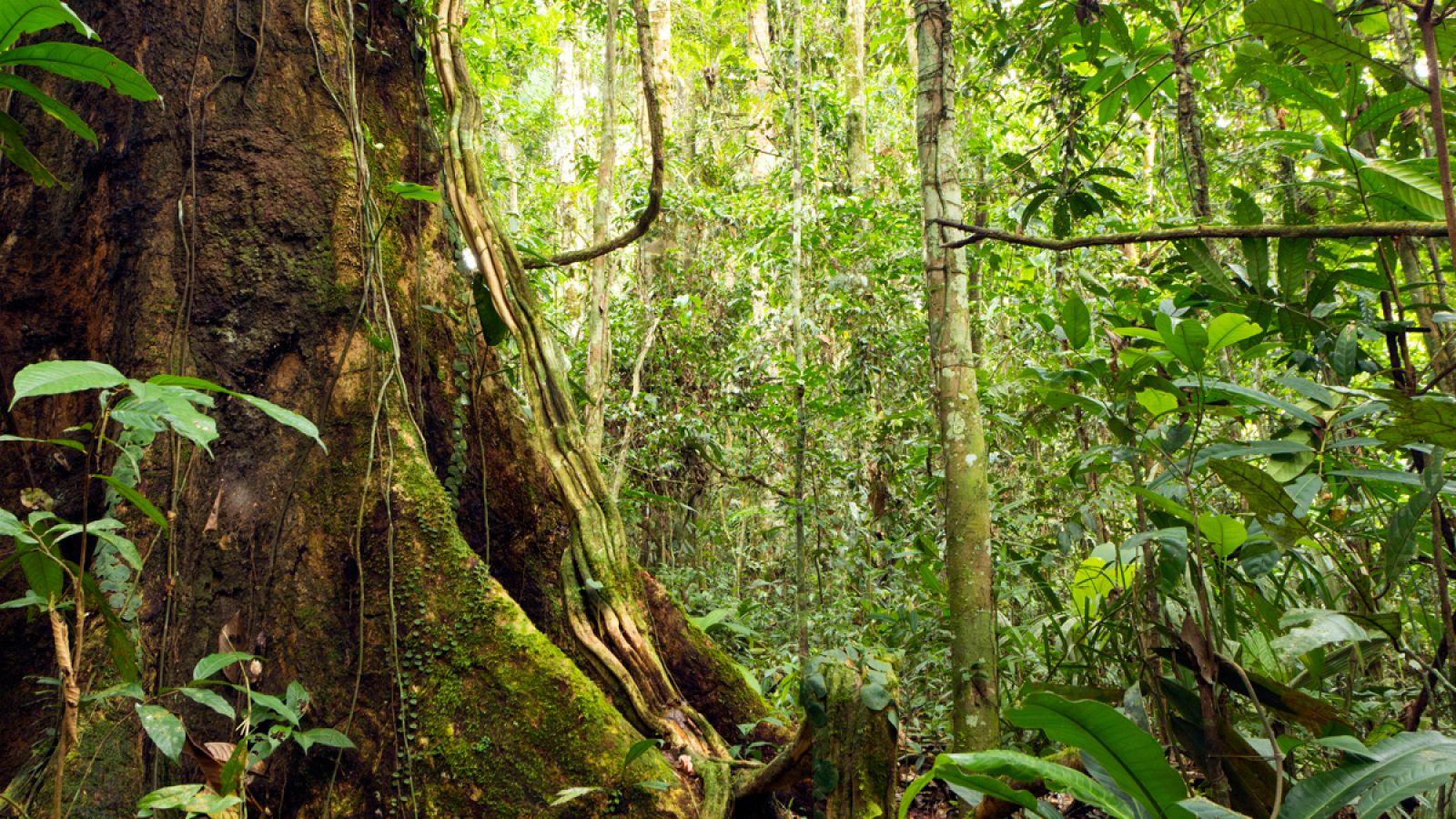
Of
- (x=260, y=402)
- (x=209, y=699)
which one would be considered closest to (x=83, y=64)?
(x=260, y=402)

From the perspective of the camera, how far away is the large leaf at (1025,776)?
111cm

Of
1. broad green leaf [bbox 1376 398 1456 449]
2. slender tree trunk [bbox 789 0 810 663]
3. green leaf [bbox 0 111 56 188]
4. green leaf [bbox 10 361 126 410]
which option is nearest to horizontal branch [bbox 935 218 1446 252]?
broad green leaf [bbox 1376 398 1456 449]

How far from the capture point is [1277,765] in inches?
43.9

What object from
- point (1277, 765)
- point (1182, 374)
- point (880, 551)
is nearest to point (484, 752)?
point (1277, 765)

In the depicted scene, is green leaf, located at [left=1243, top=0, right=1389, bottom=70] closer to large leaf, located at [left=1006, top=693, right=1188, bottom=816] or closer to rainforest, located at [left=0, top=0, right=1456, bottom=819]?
rainforest, located at [left=0, top=0, right=1456, bottom=819]

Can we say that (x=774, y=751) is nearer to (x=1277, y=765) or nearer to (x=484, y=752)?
(x=484, y=752)

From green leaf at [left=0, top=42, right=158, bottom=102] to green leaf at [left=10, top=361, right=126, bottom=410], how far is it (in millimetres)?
639

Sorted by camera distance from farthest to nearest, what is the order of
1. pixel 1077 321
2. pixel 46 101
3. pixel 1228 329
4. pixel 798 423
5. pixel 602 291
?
pixel 602 291 < pixel 798 423 < pixel 1077 321 < pixel 1228 329 < pixel 46 101

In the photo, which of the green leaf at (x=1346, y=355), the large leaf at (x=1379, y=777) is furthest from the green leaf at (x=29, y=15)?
the green leaf at (x=1346, y=355)

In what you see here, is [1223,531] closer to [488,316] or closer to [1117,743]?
[1117,743]

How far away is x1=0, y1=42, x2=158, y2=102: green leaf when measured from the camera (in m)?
1.38

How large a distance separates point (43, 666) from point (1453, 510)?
3.26 meters

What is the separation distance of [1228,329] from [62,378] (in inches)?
72.0

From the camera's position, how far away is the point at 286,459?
6.95 ft
